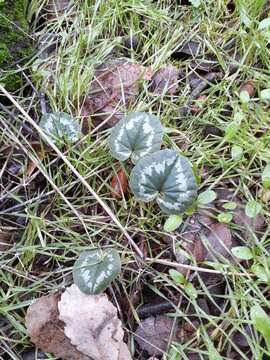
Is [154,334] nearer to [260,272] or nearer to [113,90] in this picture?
[260,272]

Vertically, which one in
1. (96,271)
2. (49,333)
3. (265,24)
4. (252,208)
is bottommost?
(49,333)

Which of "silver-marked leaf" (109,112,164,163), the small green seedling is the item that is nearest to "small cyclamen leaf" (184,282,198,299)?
the small green seedling

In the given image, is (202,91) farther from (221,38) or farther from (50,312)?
(50,312)

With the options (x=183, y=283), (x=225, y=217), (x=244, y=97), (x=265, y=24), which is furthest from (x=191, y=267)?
(x=265, y=24)

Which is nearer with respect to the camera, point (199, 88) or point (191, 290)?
point (191, 290)

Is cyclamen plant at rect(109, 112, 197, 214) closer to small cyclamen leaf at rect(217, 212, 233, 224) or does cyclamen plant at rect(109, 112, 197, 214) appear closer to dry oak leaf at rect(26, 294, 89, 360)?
small cyclamen leaf at rect(217, 212, 233, 224)
